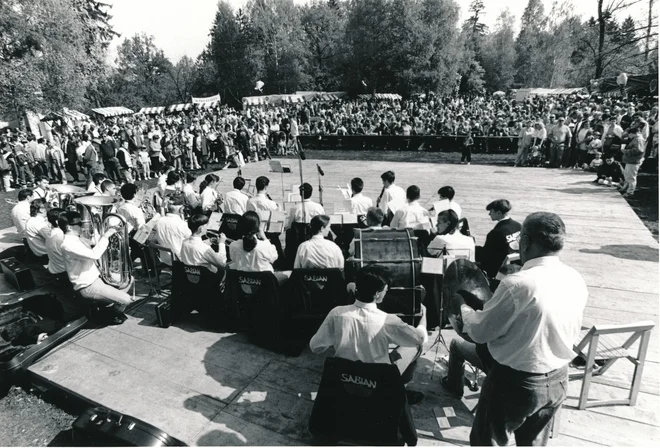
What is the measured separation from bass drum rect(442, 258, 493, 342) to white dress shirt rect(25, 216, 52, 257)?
760 cm

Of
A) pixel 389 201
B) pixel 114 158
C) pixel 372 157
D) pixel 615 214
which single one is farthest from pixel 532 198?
pixel 114 158

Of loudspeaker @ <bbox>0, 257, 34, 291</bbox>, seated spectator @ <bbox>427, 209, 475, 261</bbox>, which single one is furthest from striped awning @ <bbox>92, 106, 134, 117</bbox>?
seated spectator @ <bbox>427, 209, 475, 261</bbox>

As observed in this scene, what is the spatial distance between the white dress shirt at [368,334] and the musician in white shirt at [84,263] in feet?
13.1

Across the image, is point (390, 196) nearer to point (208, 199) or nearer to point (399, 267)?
point (399, 267)

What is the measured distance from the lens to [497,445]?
121 inches

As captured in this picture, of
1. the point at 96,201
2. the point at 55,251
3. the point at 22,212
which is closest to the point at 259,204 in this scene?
the point at 96,201

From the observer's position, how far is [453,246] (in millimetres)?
5367

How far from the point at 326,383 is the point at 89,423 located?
1.91 m

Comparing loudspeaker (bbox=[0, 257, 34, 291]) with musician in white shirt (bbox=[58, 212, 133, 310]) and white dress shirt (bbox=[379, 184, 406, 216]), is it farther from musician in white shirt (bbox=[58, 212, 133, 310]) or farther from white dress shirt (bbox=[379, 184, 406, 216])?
white dress shirt (bbox=[379, 184, 406, 216])

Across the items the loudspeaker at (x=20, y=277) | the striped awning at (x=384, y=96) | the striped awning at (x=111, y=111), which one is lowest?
the loudspeaker at (x=20, y=277)

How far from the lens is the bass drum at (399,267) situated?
499 centimetres

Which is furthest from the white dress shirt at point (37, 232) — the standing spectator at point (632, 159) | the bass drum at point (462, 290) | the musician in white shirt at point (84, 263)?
the standing spectator at point (632, 159)

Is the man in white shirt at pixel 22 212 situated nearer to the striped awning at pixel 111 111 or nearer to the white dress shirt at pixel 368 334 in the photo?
the white dress shirt at pixel 368 334

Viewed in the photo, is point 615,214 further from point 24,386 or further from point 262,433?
point 24,386
